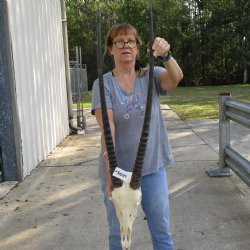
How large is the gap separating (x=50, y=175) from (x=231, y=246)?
350cm

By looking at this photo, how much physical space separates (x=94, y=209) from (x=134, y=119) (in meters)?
2.49

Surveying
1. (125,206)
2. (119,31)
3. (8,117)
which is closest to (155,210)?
(125,206)

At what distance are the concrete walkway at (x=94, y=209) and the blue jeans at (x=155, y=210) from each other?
1028 millimetres

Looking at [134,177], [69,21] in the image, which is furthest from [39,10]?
[69,21]

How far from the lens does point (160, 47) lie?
100 inches

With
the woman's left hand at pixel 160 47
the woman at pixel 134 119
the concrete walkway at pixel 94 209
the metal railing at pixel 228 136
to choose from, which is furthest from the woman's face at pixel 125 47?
the metal railing at pixel 228 136

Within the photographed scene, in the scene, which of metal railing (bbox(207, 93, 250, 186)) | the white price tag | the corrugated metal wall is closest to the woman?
the white price tag

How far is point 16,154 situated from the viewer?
624 cm

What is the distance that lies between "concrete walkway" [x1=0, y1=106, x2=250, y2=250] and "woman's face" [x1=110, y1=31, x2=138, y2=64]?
1944 mm

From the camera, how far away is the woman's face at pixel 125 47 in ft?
9.08

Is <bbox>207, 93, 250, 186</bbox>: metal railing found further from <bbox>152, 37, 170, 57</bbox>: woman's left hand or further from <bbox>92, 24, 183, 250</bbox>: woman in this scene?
<bbox>152, 37, 170, 57</bbox>: woman's left hand

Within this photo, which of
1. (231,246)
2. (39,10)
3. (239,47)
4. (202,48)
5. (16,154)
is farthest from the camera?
(202,48)

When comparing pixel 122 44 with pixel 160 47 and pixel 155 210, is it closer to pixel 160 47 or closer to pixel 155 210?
pixel 160 47

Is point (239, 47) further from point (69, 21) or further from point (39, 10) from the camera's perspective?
point (39, 10)
